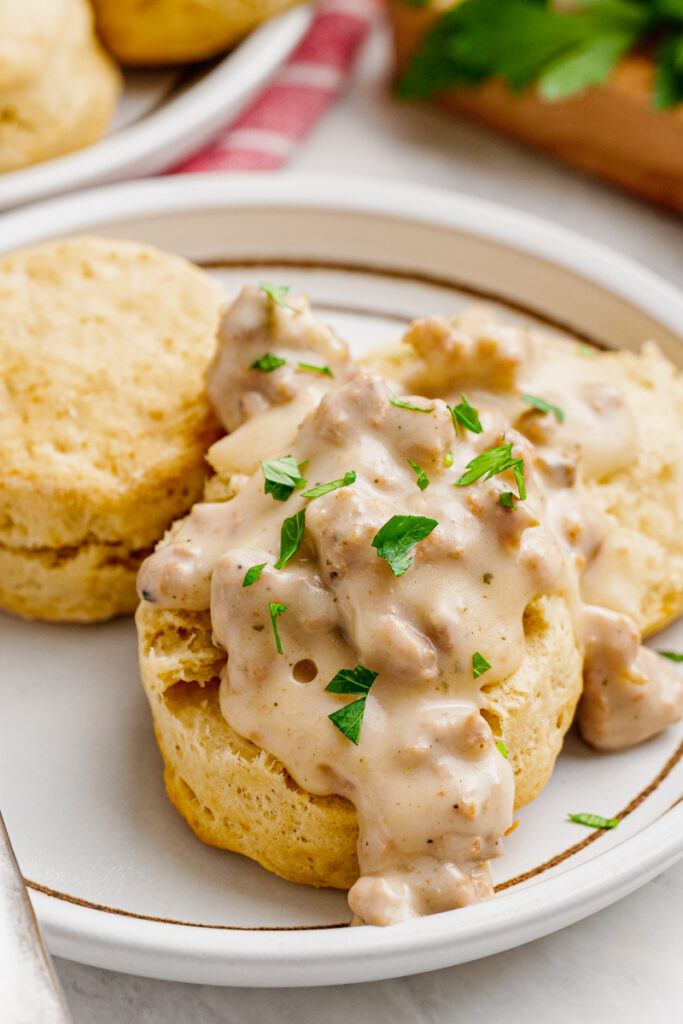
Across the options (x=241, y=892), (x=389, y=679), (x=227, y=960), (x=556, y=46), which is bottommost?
(x=241, y=892)

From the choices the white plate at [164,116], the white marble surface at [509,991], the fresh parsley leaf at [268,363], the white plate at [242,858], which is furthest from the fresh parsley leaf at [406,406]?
the white plate at [164,116]

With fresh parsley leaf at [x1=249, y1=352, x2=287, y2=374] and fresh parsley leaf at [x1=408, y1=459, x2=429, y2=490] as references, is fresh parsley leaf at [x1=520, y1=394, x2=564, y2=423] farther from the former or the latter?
fresh parsley leaf at [x1=249, y1=352, x2=287, y2=374]

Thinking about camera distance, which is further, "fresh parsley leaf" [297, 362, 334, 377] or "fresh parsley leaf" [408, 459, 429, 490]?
"fresh parsley leaf" [297, 362, 334, 377]

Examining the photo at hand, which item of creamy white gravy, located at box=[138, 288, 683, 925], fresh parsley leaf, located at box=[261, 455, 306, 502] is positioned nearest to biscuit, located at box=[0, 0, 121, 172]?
creamy white gravy, located at box=[138, 288, 683, 925]

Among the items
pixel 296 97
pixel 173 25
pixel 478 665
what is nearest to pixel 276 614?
pixel 478 665

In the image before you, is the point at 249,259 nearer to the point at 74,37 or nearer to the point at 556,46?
the point at 74,37

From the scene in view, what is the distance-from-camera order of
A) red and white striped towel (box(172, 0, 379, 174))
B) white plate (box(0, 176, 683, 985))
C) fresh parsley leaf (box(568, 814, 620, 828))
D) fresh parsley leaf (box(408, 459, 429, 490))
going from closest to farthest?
white plate (box(0, 176, 683, 985)) → fresh parsley leaf (box(408, 459, 429, 490)) → fresh parsley leaf (box(568, 814, 620, 828)) → red and white striped towel (box(172, 0, 379, 174))

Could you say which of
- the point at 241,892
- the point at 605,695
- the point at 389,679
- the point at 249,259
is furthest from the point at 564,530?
the point at 249,259
